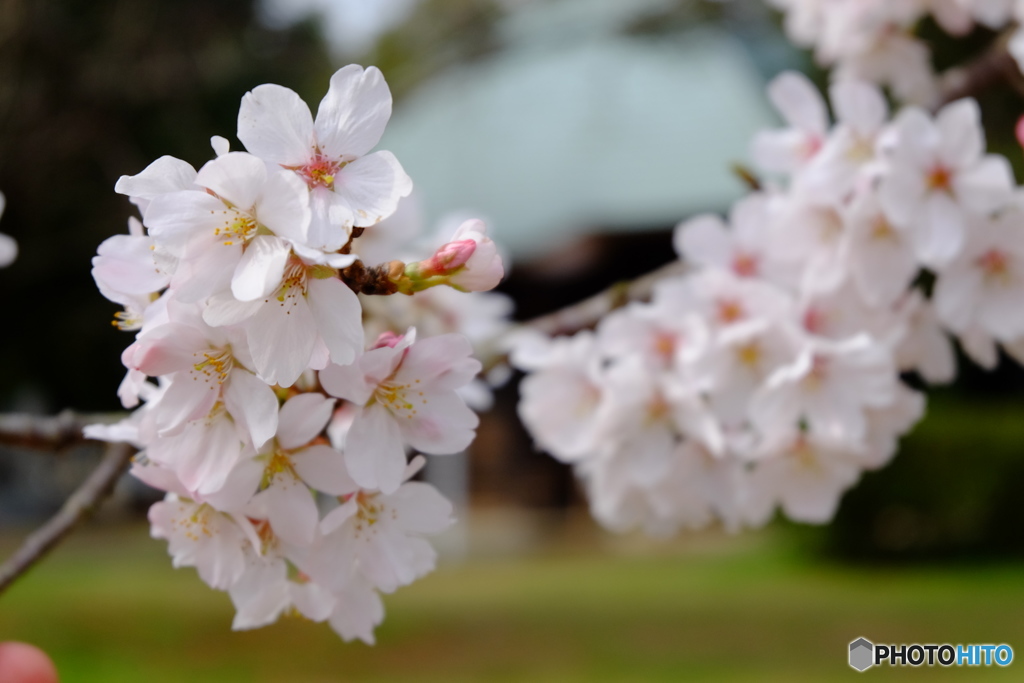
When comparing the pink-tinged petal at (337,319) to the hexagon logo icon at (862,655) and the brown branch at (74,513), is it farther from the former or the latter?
the hexagon logo icon at (862,655)

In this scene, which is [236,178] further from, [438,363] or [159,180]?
[438,363]

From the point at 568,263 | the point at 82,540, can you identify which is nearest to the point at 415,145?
the point at 568,263

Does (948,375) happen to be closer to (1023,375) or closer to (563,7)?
(1023,375)

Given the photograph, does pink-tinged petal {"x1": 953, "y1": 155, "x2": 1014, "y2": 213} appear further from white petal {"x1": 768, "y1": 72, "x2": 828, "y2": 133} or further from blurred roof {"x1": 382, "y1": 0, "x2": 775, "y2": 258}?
blurred roof {"x1": 382, "y1": 0, "x2": 775, "y2": 258}

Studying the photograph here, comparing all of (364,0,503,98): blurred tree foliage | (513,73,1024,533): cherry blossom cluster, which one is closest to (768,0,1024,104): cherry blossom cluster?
(513,73,1024,533): cherry blossom cluster

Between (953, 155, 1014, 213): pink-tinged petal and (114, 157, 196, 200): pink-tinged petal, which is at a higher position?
(953, 155, 1014, 213): pink-tinged petal

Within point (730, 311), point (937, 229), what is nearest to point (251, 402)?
point (730, 311)
